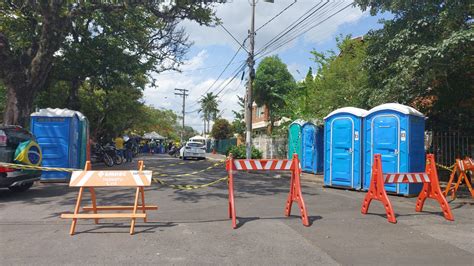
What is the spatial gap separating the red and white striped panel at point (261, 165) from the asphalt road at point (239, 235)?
3.22 ft

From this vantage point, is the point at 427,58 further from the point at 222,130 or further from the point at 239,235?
the point at 222,130

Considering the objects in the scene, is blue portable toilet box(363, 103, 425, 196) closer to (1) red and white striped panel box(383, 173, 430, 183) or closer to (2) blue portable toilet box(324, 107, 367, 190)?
(2) blue portable toilet box(324, 107, 367, 190)

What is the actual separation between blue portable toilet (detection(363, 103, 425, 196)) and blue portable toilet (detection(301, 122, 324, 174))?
240 inches

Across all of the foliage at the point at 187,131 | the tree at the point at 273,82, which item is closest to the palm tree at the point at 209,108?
the foliage at the point at 187,131

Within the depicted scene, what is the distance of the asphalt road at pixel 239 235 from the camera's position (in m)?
5.76

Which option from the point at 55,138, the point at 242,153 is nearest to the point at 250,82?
the point at 242,153

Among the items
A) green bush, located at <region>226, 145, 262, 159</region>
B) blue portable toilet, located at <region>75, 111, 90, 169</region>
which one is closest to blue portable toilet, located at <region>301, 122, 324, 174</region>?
green bush, located at <region>226, 145, 262, 159</region>

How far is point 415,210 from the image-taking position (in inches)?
377

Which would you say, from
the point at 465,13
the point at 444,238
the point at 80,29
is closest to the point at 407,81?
the point at 465,13

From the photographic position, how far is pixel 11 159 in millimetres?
10586

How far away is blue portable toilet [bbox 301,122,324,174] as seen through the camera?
19062 mm

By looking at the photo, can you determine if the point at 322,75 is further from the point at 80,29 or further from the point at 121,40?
the point at 80,29

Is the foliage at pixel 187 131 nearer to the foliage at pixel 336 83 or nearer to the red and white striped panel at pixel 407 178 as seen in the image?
the foliage at pixel 336 83

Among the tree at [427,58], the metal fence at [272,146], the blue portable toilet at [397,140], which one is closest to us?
the tree at [427,58]
